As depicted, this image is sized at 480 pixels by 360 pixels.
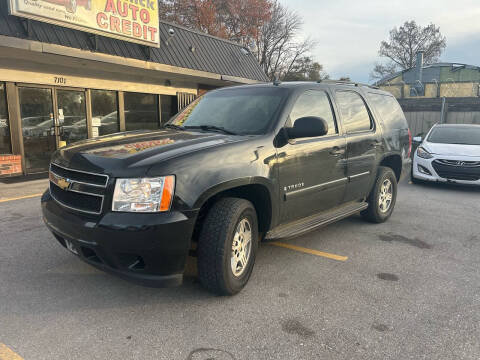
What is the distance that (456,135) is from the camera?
9.31 metres

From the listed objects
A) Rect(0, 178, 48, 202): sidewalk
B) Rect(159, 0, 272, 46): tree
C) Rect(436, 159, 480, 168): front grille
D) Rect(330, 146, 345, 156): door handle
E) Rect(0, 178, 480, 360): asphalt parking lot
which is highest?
Rect(159, 0, 272, 46): tree

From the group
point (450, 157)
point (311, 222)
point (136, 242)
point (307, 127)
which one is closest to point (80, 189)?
point (136, 242)

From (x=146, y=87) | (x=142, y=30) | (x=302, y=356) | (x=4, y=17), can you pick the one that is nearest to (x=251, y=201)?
(x=302, y=356)

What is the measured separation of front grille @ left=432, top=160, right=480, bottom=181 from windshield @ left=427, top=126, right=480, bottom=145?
99 cm

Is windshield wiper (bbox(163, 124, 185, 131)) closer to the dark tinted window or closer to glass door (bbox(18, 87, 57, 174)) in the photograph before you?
the dark tinted window

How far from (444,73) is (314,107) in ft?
139

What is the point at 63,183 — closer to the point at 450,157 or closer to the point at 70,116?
the point at 450,157

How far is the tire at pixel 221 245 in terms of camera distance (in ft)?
9.77

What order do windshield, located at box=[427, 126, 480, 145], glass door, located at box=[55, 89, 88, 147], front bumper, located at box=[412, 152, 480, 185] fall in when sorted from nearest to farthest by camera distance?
1. front bumper, located at box=[412, 152, 480, 185]
2. windshield, located at box=[427, 126, 480, 145]
3. glass door, located at box=[55, 89, 88, 147]

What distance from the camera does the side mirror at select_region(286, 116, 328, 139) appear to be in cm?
357

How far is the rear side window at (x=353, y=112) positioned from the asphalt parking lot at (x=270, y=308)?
4.82 feet

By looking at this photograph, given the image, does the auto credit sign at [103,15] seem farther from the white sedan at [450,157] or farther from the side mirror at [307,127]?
the white sedan at [450,157]

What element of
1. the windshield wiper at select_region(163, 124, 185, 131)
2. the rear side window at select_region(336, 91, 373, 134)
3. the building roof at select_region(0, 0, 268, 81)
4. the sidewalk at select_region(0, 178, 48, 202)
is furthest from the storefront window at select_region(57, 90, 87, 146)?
the rear side window at select_region(336, 91, 373, 134)

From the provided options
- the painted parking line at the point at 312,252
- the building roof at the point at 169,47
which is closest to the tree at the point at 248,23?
the building roof at the point at 169,47
